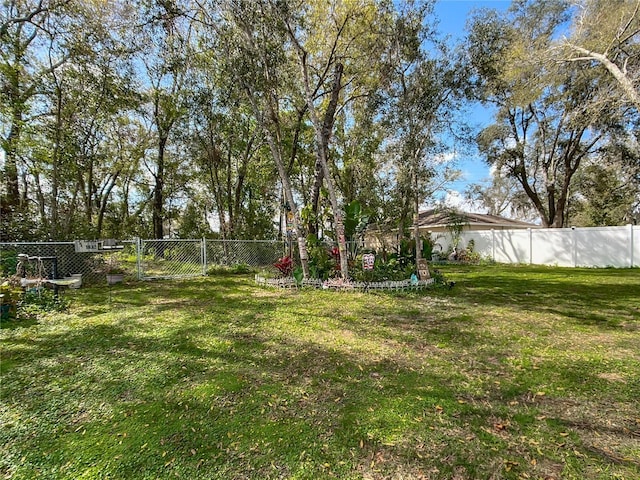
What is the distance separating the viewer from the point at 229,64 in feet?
22.8

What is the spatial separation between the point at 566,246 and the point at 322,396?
13568 millimetres

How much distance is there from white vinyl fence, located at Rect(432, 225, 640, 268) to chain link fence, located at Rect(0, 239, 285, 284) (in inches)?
381

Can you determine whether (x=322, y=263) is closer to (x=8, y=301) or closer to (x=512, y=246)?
(x=8, y=301)

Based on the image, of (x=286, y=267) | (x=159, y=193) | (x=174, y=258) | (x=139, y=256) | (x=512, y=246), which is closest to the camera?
(x=286, y=267)

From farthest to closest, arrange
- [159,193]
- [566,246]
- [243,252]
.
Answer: [159,193] → [566,246] → [243,252]

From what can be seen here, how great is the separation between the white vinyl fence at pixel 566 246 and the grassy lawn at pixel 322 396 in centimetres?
827

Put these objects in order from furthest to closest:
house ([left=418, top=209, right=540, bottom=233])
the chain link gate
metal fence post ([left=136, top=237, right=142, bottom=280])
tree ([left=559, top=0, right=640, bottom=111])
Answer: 1. house ([left=418, top=209, right=540, bottom=233])
2. the chain link gate
3. metal fence post ([left=136, top=237, right=142, bottom=280])
4. tree ([left=559, top=0, right=640, bottom=111])

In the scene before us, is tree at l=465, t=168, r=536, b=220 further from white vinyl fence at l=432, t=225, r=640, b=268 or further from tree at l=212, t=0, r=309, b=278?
tree at l=212, t=0, r=309, b=278

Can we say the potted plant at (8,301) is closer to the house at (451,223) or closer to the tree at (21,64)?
the tree at (21,64)

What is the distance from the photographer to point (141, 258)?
909 cm

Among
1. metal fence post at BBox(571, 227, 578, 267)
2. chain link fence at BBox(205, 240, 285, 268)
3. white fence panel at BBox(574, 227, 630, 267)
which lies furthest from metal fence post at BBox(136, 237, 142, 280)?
white fence panel at BBox(574, 227, 630, 267)

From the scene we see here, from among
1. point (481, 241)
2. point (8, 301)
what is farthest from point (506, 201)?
point (8, 301)

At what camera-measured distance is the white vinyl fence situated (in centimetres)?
1105

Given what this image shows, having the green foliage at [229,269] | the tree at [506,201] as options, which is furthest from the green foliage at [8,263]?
the tree at [506,201]
